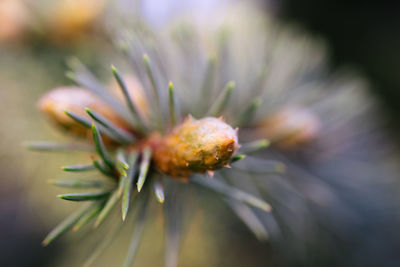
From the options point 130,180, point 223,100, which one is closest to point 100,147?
point 130,180

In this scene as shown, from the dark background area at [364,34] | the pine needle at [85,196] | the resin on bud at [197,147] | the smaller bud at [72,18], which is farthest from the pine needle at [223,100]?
the dark background area at [364,34]

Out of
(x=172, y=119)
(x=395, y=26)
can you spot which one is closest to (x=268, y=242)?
(x=172, y=119)

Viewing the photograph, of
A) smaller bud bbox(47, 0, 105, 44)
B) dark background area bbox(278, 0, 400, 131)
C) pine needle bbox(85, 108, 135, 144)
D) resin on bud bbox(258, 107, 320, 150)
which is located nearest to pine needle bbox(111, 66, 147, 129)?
pine needle bbox(85, 108, 135, 144)

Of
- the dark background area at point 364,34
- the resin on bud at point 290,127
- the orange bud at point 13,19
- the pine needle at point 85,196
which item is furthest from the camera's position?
the dark background area at point 364,34

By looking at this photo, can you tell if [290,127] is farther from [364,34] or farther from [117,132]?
[364,34]

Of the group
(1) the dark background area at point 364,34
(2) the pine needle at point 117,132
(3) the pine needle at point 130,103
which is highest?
(1) the dark background area at point 364,34

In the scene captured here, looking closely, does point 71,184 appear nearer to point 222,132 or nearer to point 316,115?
point 222,132

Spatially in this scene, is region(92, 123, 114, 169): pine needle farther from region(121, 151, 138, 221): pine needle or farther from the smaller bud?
the smaller bud

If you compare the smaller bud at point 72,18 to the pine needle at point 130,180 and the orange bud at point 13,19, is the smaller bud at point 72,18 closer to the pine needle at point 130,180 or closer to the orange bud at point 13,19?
the orange bud at point 13,19
